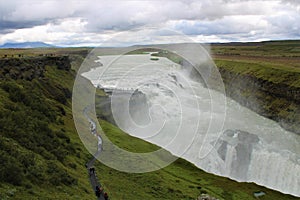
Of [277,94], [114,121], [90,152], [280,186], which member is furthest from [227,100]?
[90,152]

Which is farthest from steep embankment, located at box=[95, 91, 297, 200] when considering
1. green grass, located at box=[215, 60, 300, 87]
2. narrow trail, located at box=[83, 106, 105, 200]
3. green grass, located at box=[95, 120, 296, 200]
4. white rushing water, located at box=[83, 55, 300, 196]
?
green grass, located at box=[215, 60, 300, 87]

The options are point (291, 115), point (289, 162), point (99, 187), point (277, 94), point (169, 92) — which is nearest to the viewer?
point (99, 187)

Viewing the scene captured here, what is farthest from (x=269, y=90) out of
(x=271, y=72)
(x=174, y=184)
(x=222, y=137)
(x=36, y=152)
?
(x=36, y=152)

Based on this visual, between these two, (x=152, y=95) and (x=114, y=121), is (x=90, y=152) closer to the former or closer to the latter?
(x=114, y=121)

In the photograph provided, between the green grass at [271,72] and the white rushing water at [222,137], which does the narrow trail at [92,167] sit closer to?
the white rushing water at [222,137]

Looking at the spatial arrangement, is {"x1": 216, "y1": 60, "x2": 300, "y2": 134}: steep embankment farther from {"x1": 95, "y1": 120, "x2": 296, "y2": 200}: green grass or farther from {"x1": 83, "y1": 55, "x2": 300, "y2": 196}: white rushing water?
{"x1": 95, "y1": 120, "x2": 296, "y2": 200}: green grass
